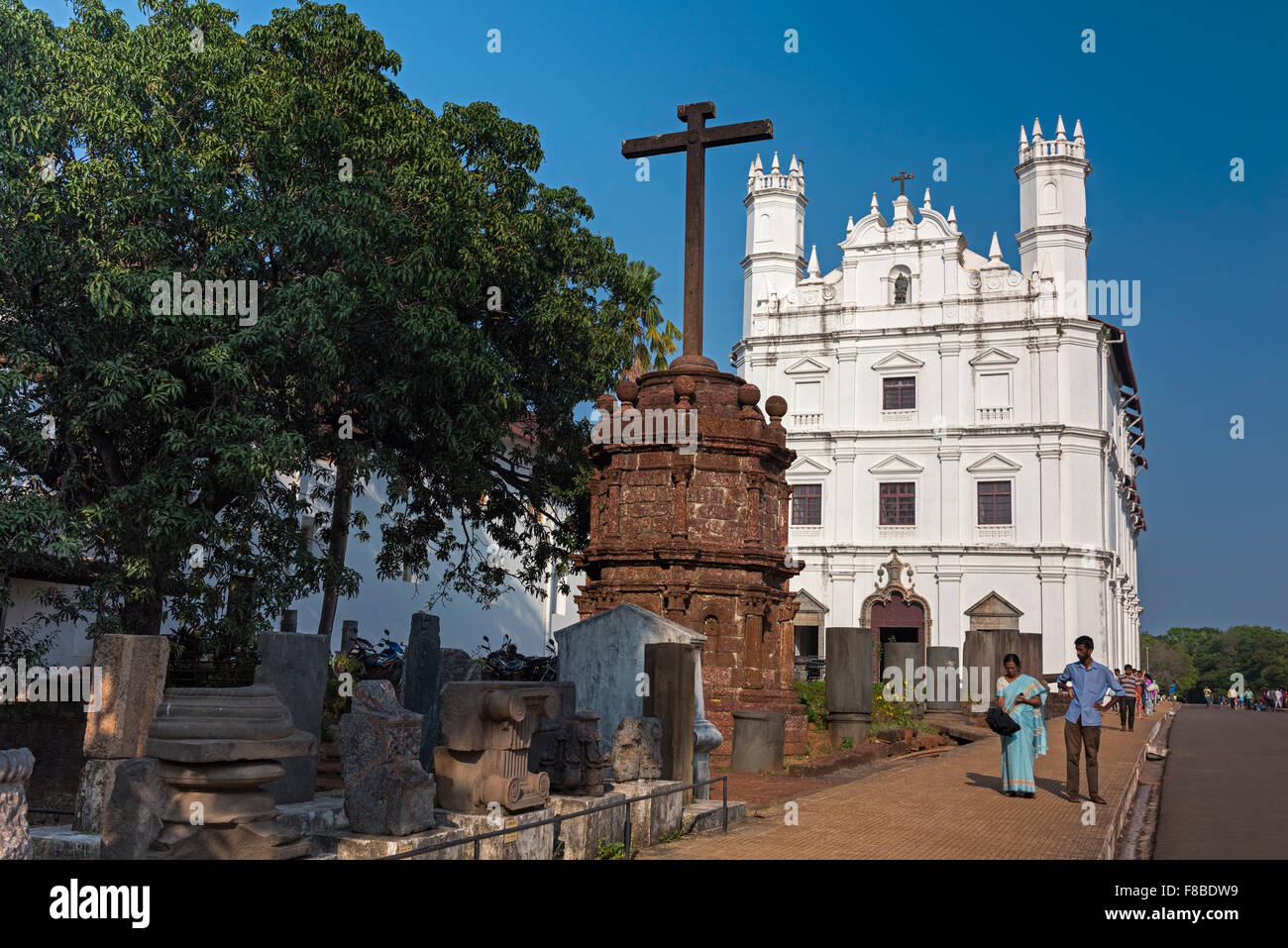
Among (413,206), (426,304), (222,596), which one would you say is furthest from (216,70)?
(222,596)

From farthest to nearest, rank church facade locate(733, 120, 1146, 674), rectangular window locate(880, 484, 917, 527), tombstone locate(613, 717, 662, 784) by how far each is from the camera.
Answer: rectangular window locate(880, 484, 917, 527) < church facade locate(733, 120, 1146, 674) < tombstone locate(613, 717, 662, 784)

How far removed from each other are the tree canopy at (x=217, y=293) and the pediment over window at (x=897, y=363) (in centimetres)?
2839

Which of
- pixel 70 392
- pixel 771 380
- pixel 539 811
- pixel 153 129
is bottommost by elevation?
pixel 539 811

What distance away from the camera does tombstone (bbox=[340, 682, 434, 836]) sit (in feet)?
19.1

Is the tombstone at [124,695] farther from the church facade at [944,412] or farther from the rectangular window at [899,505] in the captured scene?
the rectangular window at [899,505]

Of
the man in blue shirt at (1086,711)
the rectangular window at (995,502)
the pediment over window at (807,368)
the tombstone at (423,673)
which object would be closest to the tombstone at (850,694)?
the man in blue shirt at (1086,711)

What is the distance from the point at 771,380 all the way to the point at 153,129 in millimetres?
33648

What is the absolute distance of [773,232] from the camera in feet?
142

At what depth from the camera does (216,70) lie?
12.6 meters

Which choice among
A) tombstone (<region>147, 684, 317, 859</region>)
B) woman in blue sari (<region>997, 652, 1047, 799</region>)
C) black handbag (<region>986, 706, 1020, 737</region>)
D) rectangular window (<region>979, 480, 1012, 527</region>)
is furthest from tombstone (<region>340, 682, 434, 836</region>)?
rectangular window (<region>979, 480, 1012, 527</region>)

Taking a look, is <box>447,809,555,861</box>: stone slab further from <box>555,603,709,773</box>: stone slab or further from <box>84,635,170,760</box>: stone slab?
<box>555,603,709,773</box>: stone slab

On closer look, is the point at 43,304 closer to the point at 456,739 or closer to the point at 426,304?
the point at 426,304

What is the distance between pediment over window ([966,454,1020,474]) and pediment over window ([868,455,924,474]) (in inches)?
78.4

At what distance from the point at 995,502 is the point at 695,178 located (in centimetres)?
2779
